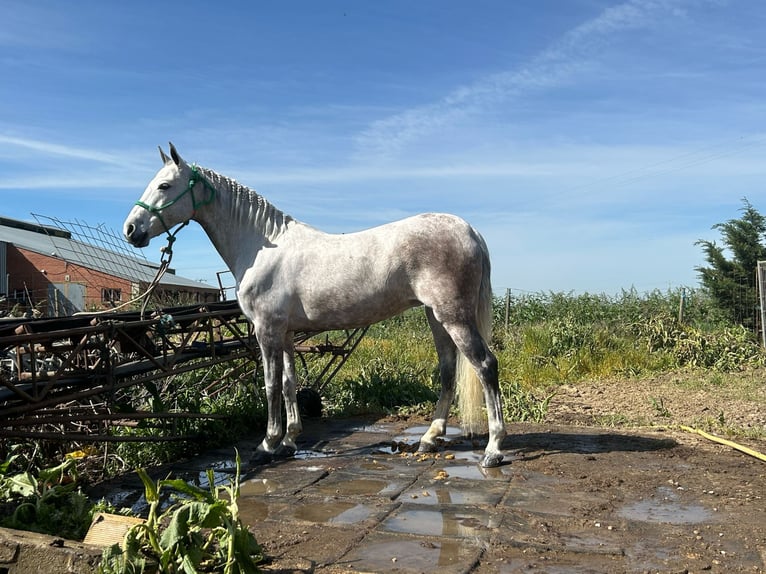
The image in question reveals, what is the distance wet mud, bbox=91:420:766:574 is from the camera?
3.33m

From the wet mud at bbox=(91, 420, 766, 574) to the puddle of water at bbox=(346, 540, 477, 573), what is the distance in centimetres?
1

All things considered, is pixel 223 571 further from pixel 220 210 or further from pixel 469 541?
pixel 220 210

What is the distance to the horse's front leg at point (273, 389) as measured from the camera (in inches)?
218

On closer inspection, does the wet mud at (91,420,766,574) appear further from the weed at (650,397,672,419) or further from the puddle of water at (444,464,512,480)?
the weed at (650,397,672,419)

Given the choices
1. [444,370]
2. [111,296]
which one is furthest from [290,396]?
[111,296]

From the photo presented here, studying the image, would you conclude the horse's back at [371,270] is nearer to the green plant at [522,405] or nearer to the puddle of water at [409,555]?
the puddle of water at [409,555]

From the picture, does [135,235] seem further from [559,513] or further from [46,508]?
[559,513]

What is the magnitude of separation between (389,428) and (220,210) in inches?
114

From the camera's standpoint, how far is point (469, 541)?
3.56 metres

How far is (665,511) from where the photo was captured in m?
4.08

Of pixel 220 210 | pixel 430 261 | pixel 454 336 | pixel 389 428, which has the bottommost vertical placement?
pixel 389 428

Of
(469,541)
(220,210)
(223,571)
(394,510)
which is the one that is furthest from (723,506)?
(220,210)

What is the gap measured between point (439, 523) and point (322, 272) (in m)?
2.29

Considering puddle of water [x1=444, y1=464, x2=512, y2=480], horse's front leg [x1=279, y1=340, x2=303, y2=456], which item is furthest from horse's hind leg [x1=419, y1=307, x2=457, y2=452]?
horse's front leg [x1=279, y1=340, x2=303, y2=456]
